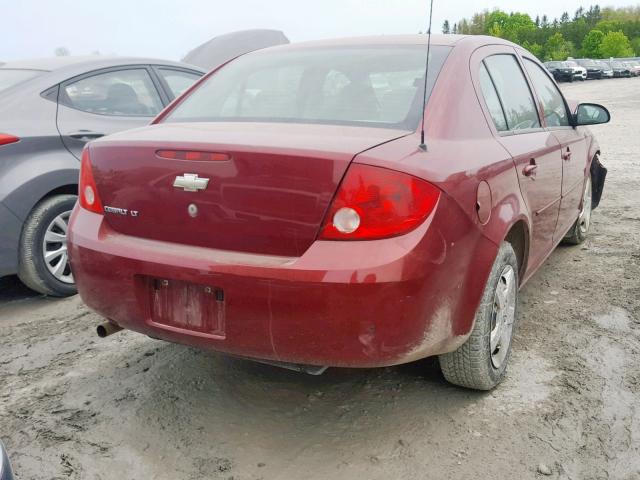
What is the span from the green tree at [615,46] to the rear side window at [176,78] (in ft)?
376

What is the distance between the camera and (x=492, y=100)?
3.09 metres

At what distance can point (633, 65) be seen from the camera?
62000 mm

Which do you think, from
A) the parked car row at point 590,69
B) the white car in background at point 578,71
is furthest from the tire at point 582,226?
the white car in background at point 578,71

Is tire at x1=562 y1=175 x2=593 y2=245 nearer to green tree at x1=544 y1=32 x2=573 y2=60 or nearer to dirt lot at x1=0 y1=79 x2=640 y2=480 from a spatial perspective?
dirt lot at x1=0 y1=79 x2=640 y2=480

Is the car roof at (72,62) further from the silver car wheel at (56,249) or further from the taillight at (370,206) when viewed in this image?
the taillight at (370,206)

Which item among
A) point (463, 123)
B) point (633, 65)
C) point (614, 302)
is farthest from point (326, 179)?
point (633, 65)

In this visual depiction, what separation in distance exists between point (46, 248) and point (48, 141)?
28.2 inches

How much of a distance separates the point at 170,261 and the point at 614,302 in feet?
9.59

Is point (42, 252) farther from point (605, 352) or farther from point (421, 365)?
point (605, 352)

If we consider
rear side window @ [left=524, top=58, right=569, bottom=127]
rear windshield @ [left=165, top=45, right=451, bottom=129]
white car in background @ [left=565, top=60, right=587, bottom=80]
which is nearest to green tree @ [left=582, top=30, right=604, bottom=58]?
white car in background @ [left=565, top=60, right=587, bottom=80]

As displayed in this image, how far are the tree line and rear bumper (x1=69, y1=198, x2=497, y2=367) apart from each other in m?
100

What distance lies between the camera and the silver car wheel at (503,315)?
2.87 metres

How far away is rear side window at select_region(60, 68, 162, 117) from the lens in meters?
4.66

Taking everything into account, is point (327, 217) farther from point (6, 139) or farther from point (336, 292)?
point (6, 139)
